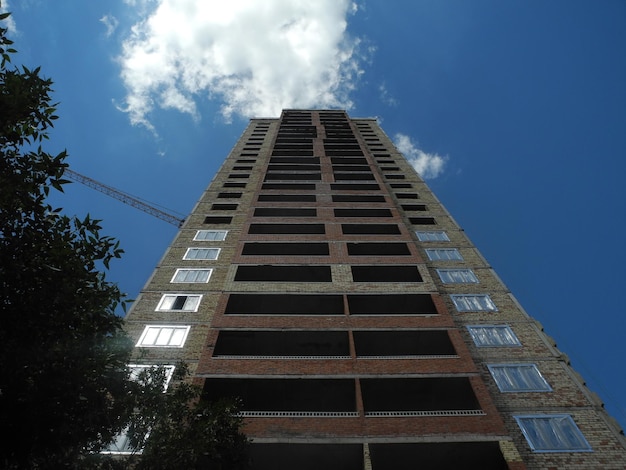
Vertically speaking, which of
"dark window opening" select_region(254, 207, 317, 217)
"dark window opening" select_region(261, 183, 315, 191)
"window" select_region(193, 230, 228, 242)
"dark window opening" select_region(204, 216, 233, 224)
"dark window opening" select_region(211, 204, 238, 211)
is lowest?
"window" select_region(193, 230, 228, 242)

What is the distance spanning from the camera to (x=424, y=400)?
19.2m

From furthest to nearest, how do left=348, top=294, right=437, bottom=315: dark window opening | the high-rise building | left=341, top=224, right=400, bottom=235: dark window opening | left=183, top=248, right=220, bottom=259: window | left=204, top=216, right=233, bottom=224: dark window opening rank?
1. left=204, top=216, right=233, bottom=224: dark window opening
2. left=341, top=224, right=400, bottom=235: dark window opening
3. left=183, top=248, right=220, bottom=259: window
4. left=348, top=294, right=437, bottom=315: dark window opening
5. the high-rise building

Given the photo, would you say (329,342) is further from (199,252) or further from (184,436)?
(199,252)

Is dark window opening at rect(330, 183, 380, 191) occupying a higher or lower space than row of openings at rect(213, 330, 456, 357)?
higher

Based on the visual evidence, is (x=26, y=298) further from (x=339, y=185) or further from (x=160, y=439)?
(x=339, y=185)

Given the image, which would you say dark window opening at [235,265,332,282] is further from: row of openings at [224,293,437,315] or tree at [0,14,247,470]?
tree at [0,14,247,470]

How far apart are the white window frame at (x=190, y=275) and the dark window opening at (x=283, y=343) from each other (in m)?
4.89

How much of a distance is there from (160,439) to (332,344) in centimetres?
1117

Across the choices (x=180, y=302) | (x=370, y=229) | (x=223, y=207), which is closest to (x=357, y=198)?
(x=370, y=229)

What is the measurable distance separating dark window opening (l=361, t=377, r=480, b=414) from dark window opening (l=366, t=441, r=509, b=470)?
9.62 ft

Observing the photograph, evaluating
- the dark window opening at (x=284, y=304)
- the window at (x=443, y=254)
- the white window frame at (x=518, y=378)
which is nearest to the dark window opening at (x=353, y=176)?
the window at (x=443, y=254)

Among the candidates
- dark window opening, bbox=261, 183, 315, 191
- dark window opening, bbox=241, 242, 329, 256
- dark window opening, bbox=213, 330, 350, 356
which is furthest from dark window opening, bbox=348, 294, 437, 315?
dark window opening, bbox=261, 183, 315, 191

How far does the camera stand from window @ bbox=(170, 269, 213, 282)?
24.5m

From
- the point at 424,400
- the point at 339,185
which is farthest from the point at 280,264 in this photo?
the point at 339,185
